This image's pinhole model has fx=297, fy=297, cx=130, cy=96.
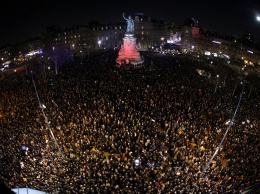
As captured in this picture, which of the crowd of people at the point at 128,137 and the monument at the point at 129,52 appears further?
the monument at the point at 129,52

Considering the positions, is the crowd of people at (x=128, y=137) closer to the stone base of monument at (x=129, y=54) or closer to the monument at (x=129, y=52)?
the stone base of monument at (x=129, y=54)

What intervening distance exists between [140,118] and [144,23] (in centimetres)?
8578

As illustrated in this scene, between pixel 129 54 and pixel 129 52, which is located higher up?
pixel 129 52

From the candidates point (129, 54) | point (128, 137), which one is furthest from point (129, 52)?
point (128, 137)

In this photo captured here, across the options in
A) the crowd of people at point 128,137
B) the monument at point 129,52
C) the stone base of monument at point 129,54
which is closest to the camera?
the crowd of people at point 128,137

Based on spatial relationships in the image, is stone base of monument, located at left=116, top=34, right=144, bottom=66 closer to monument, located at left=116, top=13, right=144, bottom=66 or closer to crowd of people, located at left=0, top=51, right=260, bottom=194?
monument, located at left=116, top=13, right=144, bottom=66

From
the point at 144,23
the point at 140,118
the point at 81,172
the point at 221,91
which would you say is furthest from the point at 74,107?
the point at 144,23

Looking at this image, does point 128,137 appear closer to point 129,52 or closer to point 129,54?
point 129,54

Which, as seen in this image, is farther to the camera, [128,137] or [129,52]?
[129,52]

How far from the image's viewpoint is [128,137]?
21875mm

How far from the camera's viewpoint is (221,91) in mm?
35562

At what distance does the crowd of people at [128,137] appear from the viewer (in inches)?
658

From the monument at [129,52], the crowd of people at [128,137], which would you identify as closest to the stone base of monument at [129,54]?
the monument at [129,52]

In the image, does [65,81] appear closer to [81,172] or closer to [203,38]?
[81,172]
